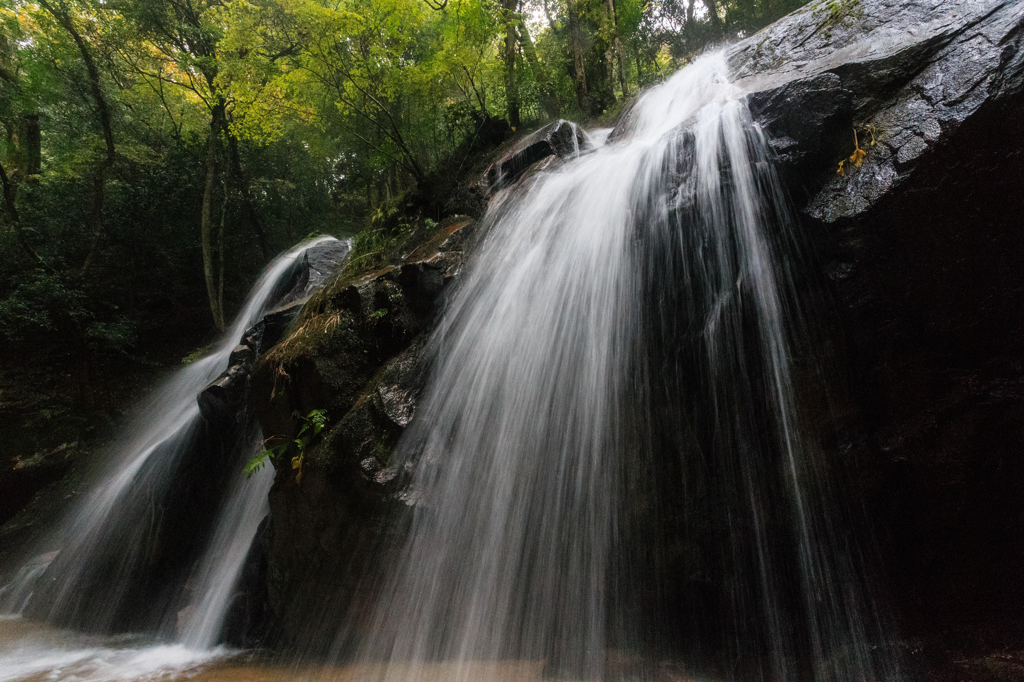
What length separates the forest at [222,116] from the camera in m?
8.39

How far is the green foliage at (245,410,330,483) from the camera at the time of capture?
450cm

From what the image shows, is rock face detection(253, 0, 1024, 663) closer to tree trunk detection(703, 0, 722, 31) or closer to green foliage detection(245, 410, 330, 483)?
green foliage detection(245, 410, 330, 483)

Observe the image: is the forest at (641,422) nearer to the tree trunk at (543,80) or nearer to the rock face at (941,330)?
the rock face at (941,330)

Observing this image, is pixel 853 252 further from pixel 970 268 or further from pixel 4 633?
pixel 4 633

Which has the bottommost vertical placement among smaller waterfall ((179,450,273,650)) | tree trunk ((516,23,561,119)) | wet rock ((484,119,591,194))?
smaller waterfall ((179,450,273,650))

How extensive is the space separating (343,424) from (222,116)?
38.8 feet

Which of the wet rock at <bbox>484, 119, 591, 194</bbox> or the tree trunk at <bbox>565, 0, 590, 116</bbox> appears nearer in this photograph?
the wet rock at <bbox>484, 119, 591, 194</bbox>

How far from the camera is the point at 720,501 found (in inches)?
121

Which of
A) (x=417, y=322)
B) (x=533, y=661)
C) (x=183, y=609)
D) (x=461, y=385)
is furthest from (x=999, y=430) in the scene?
(x=183, y=609)

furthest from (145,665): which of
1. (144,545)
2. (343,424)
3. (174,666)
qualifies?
(343,424)

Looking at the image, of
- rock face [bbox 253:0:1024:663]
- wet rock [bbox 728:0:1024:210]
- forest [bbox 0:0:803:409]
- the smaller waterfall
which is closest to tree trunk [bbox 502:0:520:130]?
forest [bbox 0:0:803:409]

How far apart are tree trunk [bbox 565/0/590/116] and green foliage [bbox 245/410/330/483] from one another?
882cm

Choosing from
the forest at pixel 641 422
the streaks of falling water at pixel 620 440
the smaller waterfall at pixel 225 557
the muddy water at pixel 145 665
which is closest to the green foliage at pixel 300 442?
the forest at pixel 641 422

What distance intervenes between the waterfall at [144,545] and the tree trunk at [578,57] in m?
9.20
